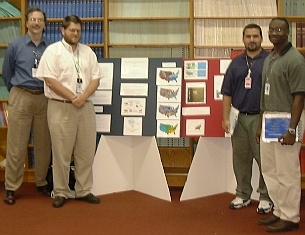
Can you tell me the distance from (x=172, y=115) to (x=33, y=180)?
1861 mm

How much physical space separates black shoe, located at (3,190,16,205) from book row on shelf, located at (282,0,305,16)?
11.0ft

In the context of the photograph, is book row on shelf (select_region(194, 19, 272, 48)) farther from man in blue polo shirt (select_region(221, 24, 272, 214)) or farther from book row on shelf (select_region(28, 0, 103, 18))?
book row on shelf (select_region(28, 0, 103, 18))

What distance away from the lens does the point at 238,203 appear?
4.30 metres

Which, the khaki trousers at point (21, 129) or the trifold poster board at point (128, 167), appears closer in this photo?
the khaki trousers at point (21, 129)

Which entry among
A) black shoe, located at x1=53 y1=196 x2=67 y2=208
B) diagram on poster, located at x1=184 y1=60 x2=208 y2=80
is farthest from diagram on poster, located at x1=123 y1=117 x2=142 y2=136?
black shoe, located at x1=53 y1=196 x2=67 y2=208

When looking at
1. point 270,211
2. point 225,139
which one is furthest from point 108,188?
point 270,211

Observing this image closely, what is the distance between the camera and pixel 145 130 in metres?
4.64

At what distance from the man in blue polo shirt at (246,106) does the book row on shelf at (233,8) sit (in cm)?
100

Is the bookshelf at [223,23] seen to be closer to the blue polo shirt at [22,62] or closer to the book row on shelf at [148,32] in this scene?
the book row on shelf at [148,32]

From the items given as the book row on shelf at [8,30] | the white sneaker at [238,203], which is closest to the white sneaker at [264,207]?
the white sneaker at [238,203]

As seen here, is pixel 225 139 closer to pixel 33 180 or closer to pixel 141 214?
pixel 141 214

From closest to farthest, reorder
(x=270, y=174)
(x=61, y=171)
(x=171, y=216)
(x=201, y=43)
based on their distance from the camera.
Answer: (x=270, y=174) < (x=171, y=216) < (x=61, y=171) < (x=201, y=43)

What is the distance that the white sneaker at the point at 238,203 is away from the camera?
429cm

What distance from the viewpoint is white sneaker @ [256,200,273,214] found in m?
4.12
